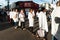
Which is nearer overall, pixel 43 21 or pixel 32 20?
pixel 43 21

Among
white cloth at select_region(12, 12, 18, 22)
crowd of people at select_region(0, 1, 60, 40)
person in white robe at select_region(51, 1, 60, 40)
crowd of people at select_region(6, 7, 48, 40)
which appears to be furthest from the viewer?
white cloth at select_region(12, 12, 18, 22)

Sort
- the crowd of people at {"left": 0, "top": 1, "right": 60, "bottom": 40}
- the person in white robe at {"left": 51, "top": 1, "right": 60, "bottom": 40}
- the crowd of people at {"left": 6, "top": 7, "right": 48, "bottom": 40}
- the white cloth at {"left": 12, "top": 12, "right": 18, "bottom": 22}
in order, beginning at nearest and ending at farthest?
the person in white robe at {"left": 51, "top": 1, "right": 60, "bottom": 40} → the crowd of people at {"left": 0, "top": 1, "right": 60, "bottom": 40} → the crowd of people at {"left": 6, "top": 7, "right": 48, "bottom": 40} → the white cloth at {"left": 12, "top": 12, "right": 18, "bottom": 22}

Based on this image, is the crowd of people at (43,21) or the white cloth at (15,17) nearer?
the crowd of people at (43,21)

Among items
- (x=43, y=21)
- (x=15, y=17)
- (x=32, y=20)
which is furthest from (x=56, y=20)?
(x=15, y=17)

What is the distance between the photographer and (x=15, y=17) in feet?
67.8

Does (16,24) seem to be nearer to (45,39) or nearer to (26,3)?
(45,39)

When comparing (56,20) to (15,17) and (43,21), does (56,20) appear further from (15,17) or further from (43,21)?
(15,17)

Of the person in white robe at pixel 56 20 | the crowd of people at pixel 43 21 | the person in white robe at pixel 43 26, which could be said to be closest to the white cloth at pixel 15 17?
the crowd of people at pixel 43 21

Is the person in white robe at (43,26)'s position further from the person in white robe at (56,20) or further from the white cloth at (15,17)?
the white cloth at (15,17)

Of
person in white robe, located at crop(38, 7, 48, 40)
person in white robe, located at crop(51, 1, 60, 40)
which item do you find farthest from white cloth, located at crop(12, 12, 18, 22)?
person in white robe, located at crop(51, 1, 60, 40)

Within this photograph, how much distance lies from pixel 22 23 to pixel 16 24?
39.5 inches

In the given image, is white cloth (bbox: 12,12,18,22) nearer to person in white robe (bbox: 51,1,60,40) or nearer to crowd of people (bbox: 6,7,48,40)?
crowd of people (bbox: 6,7,48,40)

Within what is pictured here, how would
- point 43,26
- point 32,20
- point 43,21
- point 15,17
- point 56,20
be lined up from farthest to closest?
1. point 15,17
2. point 32,20
3. point 43,21
4. point 43,26
5. point 56,20

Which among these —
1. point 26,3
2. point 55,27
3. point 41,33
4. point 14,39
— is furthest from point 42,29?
point 26,3
